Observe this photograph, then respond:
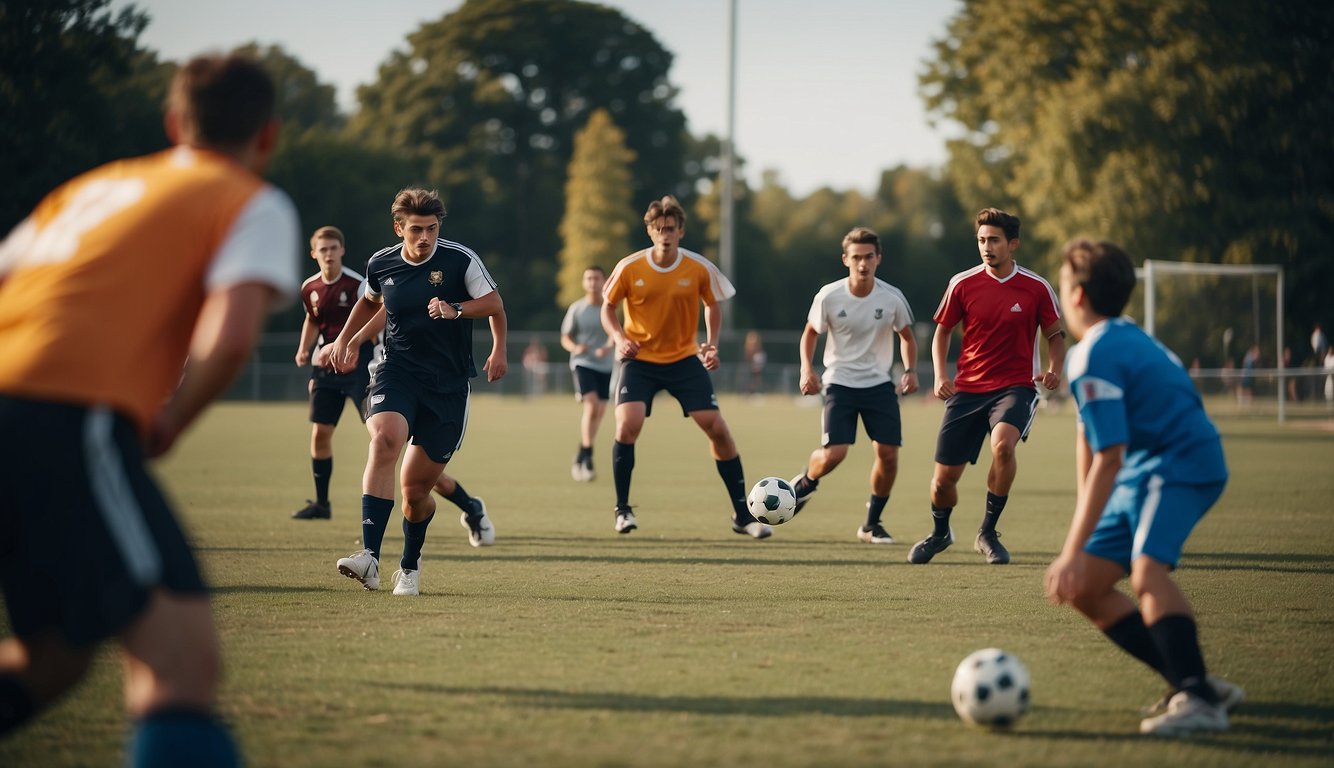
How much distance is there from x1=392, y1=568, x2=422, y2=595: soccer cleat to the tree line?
25.4 metres

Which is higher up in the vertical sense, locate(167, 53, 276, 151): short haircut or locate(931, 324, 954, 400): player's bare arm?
locate(167, 53, 276, 151): short haircut

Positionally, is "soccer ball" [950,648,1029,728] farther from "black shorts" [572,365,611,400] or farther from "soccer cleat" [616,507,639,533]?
"black shorts" [572,365,611,400]

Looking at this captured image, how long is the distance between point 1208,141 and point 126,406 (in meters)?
38.1

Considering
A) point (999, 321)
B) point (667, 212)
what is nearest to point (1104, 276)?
point (999, 321)

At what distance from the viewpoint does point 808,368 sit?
9.87 meters

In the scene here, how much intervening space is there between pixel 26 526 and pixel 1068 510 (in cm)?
1044

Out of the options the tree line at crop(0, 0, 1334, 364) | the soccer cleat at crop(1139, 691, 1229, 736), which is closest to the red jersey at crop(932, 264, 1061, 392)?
the soccer cleat at crop(1139, 691, 1229, 736)

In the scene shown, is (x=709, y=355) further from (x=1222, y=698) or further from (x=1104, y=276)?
(x=1222, y=698)

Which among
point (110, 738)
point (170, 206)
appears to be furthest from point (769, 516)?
point (170, 206)

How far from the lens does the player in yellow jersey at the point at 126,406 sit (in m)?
2.95

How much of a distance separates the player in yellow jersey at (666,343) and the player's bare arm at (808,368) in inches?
26.7

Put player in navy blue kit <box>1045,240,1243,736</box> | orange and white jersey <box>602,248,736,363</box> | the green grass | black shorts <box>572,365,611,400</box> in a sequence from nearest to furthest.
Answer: the green grass < player in navy blue kit <box>1045,240,1243,736</box> < orange and white jersey <box>602,248,736,363</box> < black shorts <box>572,365,611,400</box>

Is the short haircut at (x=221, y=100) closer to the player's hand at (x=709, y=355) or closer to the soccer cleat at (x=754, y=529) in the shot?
the player's hand at (x=709, y=355)

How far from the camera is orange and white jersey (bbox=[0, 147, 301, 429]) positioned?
2.98 meters
